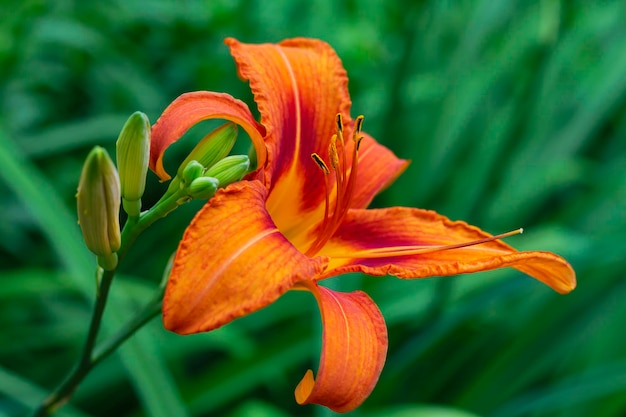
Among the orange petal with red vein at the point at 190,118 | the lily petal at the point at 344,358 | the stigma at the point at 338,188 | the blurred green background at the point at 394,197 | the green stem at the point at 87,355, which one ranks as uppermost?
the orange petal with red vein at the point at 190,118

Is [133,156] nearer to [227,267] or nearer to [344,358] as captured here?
[227,267]

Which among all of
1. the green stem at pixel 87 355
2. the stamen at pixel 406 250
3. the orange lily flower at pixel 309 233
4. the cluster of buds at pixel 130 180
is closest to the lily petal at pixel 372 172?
the orange lily flower at pixel 309 233

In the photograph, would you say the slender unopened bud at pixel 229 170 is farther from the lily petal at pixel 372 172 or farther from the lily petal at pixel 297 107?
the lily petal at pixel 372 172

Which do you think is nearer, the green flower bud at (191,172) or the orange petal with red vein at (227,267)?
the orange petal with red vein at (227,267)

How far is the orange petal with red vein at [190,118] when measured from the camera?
660 mm

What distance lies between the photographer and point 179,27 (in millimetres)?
2309

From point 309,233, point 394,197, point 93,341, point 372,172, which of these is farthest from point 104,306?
point 394,197

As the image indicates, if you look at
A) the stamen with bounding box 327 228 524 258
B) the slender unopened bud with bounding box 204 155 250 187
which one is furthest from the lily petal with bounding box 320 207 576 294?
the slender unopened bud with bounding box 204 155 250 187

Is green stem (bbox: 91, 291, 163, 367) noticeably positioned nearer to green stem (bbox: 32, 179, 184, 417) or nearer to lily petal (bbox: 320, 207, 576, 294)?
green stem (bbox: 32, 179, 184, 417)

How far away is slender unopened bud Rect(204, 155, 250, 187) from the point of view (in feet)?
2.31

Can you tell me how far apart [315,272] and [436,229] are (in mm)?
235

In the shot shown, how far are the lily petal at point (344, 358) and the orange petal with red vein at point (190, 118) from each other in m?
0.19

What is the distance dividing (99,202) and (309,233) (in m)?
0.31

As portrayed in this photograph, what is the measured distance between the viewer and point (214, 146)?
73 cm
